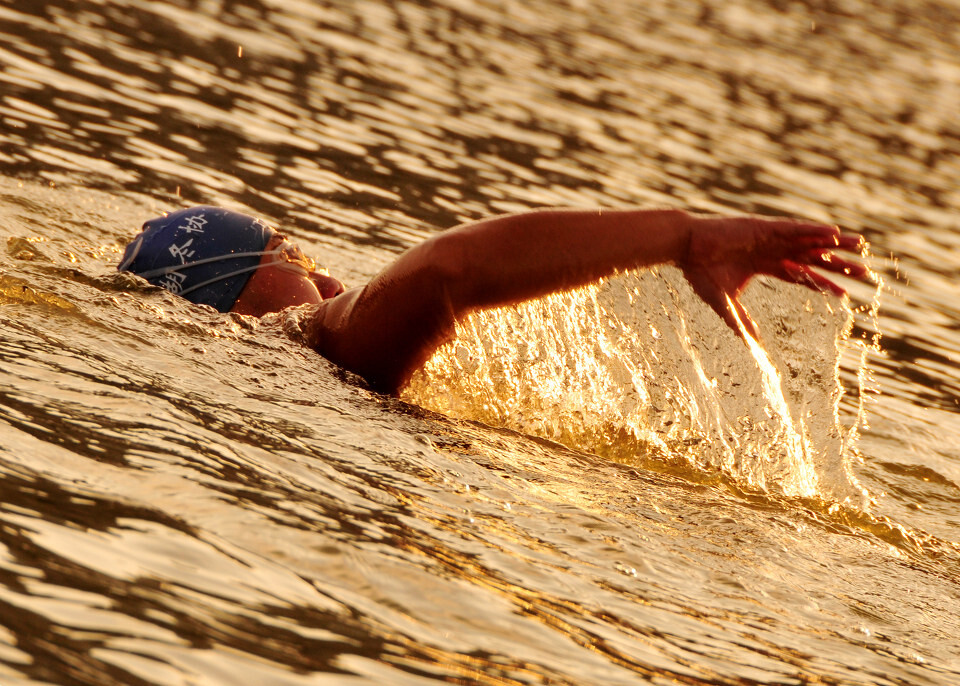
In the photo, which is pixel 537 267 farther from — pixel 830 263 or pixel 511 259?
pixel 830 263

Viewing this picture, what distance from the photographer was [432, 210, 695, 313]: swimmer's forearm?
479cm

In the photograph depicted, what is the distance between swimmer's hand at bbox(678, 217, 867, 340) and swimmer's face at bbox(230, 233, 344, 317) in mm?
2406

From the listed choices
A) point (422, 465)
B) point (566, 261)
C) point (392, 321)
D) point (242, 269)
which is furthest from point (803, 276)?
point (242, 269)

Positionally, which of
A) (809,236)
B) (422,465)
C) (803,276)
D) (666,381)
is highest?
(809,236)

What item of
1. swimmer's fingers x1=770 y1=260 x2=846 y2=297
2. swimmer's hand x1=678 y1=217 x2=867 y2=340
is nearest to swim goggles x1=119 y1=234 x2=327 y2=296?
swimmer's hand x1=678 y1=217 x2=867 y2=340

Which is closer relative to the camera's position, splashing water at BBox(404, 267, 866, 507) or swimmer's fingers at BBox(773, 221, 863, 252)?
swimmer's fingers at BBox(773, 221, 863, 252)

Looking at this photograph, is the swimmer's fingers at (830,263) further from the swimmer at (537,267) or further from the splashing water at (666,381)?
the splashing water at (666,381)

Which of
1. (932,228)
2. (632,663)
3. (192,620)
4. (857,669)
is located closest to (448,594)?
(632,663)

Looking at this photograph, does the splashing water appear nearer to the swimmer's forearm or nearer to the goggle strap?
the swimmer's forearm

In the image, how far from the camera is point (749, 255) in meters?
4.58

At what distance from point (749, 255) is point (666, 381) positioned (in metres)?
1.06

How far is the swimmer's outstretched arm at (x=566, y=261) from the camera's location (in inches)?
179

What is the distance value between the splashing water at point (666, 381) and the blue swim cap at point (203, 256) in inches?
49.5

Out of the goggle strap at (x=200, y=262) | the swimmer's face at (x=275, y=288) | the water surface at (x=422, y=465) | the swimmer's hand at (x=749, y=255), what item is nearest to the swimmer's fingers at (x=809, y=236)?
the swimmer's hand at (x=749, y=255)
